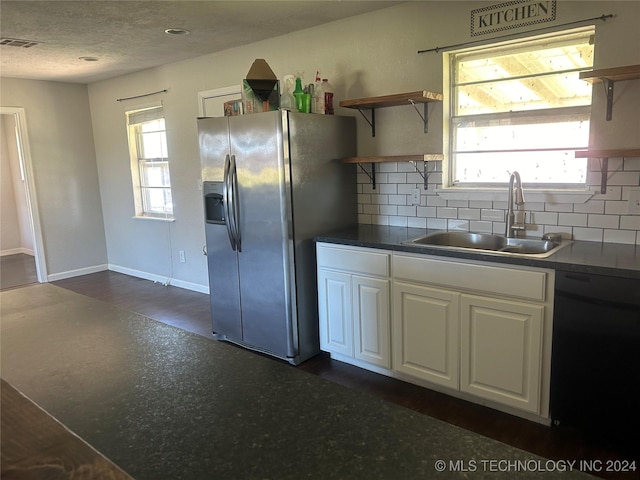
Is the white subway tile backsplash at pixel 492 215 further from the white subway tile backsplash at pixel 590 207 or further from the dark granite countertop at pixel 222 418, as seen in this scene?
the dark granite countertop at pixel 222 418

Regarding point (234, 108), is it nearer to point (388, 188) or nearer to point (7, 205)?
point (388, 188)

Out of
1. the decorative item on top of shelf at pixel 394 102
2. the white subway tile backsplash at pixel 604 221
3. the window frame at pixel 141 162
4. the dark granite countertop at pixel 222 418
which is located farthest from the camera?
the window frame at pixel 141 162

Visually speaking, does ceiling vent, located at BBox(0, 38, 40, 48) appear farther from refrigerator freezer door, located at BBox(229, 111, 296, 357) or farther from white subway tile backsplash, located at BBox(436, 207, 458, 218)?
white subway tile backsplash, located at BBox(436, 207, 458, 218)

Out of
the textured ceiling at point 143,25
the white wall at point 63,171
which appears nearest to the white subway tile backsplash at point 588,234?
the textured ceiling at point 143,25

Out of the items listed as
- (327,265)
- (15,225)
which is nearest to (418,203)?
(327,265)

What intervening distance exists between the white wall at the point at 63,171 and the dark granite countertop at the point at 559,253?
401cm

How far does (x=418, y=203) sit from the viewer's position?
126 inches

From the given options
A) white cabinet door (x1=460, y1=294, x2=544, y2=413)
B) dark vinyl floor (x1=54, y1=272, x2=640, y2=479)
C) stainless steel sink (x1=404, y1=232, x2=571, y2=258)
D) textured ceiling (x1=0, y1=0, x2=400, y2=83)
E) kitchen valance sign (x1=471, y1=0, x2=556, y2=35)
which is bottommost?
dark vinyl floor (x1=54, y1=272, x2=640, y2=479)

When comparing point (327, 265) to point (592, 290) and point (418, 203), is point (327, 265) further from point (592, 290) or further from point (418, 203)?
point (592, 290)

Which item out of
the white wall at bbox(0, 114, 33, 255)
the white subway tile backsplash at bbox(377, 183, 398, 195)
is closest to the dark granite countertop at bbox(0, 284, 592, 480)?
the white subway tile backsplash at bbox(377, 183, 398, 195)

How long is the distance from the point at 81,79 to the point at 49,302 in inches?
188

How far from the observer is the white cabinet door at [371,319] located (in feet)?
9.11

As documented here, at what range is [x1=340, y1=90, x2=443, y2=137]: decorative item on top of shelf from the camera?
2.84 metres

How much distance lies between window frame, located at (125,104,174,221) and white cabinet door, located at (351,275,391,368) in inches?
114
